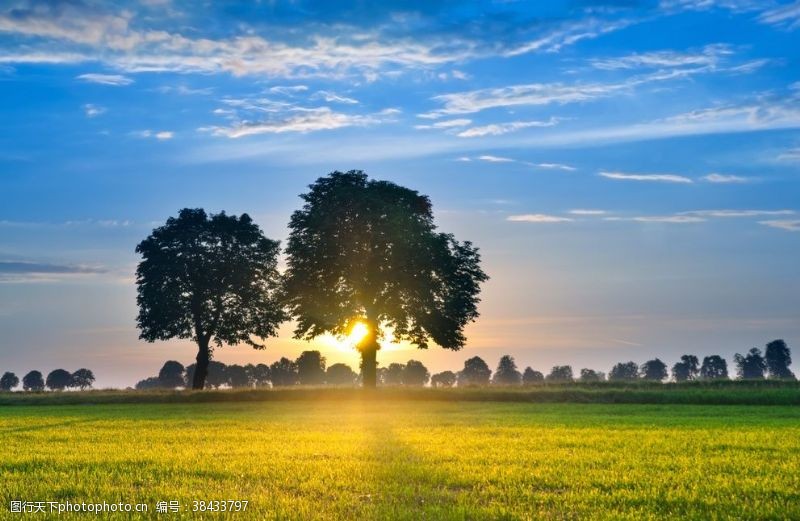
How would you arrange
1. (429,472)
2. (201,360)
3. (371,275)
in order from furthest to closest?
1. (201,360)
2. (371,275)
3. (429,472)

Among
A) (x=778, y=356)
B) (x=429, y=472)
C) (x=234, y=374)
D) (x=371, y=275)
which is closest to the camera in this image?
(x=429, y=472)

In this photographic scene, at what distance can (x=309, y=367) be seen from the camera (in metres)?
194

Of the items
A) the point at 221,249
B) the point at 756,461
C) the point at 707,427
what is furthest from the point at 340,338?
the point at 756,461

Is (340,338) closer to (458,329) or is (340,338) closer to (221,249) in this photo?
(458,329)

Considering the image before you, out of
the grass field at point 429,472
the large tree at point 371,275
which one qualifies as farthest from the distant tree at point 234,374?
the grass field at point 429,472

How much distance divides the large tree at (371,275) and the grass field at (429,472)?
4166 centimetres

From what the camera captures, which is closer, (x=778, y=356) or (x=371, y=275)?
(x=371, y=275)

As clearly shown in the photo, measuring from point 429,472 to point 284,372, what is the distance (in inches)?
7328

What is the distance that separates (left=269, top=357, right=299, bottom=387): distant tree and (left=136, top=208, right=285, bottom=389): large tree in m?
117

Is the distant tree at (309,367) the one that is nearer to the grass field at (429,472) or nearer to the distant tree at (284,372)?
the distant tree at (284,372)

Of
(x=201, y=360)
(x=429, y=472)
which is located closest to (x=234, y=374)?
(x=201, y=360)

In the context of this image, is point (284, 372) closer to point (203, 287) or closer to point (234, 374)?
point (234, 374)

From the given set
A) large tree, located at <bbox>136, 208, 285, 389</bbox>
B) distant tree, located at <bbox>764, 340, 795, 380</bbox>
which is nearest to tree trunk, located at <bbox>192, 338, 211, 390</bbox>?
large tree, located at <bbox>136, 208, 285, 389</bbox>

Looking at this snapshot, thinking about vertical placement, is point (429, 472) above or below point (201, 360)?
below
